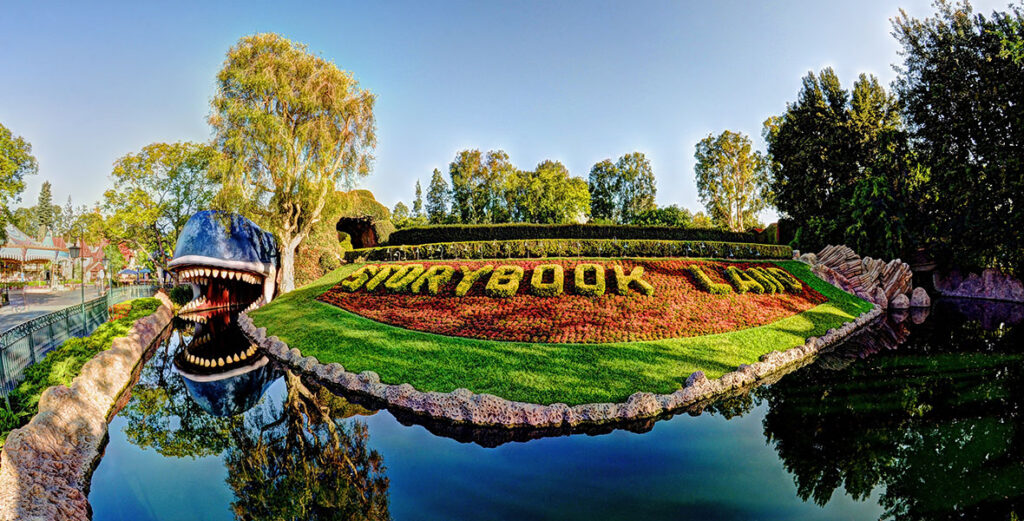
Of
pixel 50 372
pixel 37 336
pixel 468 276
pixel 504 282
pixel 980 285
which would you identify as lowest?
pixel 50 372

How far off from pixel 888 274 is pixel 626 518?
2321cm

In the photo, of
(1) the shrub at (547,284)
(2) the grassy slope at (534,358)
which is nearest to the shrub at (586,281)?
(1) the shrub at (547,284)

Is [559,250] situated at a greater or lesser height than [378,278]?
greater

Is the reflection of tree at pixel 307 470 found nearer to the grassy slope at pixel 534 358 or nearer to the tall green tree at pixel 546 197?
the grassy slope at pixel 534 358

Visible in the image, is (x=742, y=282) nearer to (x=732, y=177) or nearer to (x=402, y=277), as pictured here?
(x=402, y=277)

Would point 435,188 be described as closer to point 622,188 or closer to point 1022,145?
point 622,188

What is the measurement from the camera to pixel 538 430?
7.20 m

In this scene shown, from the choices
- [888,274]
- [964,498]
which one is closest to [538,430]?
[964,498]

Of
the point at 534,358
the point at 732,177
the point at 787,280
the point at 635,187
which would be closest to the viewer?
the point at 534,358

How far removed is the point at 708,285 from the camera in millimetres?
14023

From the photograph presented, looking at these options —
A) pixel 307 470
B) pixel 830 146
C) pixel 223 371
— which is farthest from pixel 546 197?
pixel 307 470

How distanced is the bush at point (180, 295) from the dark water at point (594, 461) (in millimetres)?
14973

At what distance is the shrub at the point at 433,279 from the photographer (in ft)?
45.5

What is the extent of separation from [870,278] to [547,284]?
1685cm
